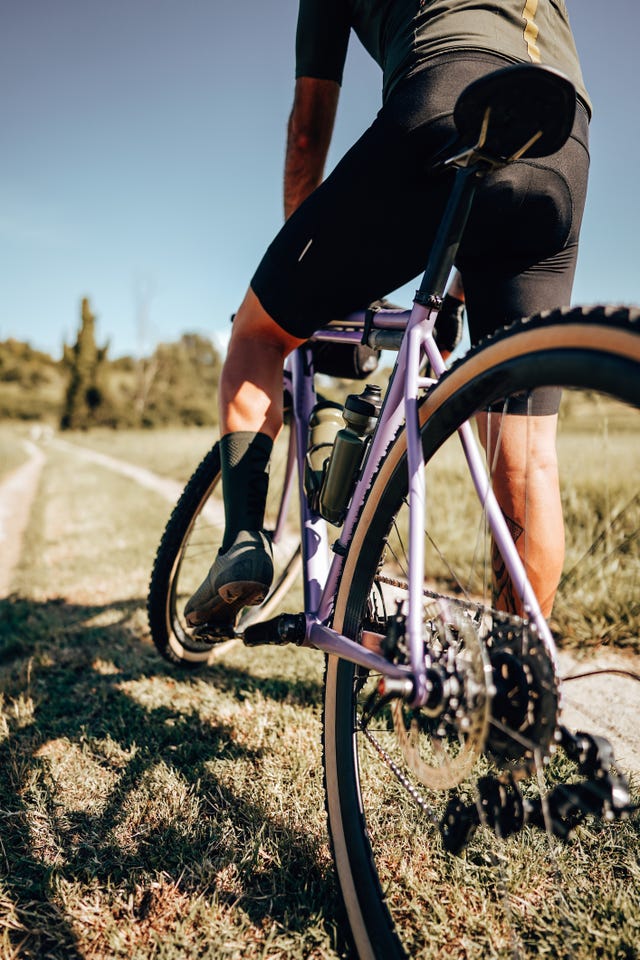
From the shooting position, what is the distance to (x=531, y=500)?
Answer: 1.30 meters

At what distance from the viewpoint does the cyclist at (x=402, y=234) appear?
111 cm

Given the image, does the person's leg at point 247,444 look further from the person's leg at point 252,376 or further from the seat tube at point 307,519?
the seat tube at point 307,519

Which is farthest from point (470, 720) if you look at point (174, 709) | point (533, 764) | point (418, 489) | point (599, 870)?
point (174, 709)

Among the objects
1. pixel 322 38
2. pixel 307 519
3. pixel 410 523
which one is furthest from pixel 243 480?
pixel 322 38

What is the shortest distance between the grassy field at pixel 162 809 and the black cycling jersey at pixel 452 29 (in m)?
1.66

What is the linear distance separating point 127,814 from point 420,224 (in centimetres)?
154

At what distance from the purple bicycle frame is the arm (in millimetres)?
437

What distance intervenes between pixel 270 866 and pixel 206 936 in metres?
0.20

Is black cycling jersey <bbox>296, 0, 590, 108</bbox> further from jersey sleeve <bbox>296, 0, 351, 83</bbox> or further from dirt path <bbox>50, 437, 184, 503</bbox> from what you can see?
dirt path <bbox>50, 437, 184, 503</bbox>

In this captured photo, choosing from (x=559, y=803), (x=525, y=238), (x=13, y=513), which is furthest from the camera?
(x=13, y=513)

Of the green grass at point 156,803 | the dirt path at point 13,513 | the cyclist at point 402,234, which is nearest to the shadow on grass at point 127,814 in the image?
the green grass at point 156,803

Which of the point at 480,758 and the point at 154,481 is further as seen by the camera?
the point at 154,481

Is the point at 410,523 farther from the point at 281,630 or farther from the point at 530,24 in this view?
the point at 530,24

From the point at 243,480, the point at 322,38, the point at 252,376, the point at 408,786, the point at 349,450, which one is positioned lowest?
the point at 408,786
